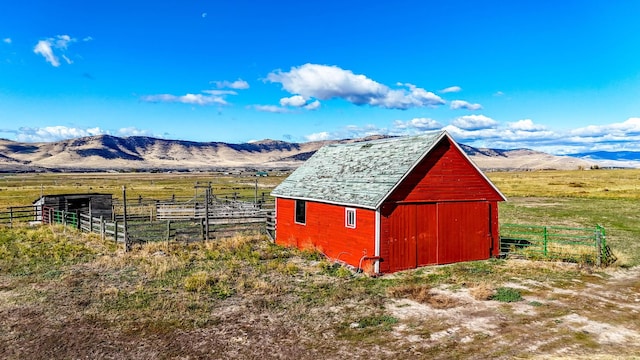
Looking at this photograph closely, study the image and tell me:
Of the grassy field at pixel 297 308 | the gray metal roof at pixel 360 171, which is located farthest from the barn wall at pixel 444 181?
the grassy field at pixel 297 308

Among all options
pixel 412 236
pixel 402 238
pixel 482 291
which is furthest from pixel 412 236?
pixel 482 291

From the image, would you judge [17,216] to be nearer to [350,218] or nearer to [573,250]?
[350,218]

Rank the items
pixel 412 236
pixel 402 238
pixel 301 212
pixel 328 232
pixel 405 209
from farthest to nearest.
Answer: pixel 301 212, pixel 328 232, pixel 412 236, pixel 405 209, pixel 402 238

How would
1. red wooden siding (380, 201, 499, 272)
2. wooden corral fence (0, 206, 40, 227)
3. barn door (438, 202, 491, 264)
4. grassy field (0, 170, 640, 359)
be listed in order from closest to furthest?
grassy field (0, 170, 640, 359) → red wooden siding (380, 201, 499, 272) → barn door (438, 202, 491, 264) → wooden corral fence (0, 206, 40, 227)

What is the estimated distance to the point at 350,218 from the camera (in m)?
19.0

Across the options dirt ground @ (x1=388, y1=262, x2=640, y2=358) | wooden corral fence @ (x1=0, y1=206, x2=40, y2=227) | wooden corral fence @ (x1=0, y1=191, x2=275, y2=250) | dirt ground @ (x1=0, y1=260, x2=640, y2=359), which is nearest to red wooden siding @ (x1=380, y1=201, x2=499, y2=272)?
dirt ground @ (x1=388, y1=262, x2=640, y2=358)

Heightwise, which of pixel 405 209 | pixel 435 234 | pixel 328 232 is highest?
pixel 405 209

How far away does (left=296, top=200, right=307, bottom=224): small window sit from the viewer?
72.5ft

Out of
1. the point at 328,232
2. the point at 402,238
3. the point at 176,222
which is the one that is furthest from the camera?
the point at 176,222

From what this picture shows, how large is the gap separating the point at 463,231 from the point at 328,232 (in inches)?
230

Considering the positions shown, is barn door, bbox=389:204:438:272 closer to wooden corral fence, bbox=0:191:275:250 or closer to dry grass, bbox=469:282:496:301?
dry grass, bbox=469:282:496:301

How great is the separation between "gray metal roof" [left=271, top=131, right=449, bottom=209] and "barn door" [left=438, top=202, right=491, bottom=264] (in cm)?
254

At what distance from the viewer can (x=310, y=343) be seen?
1059cm

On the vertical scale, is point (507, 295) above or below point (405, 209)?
below
